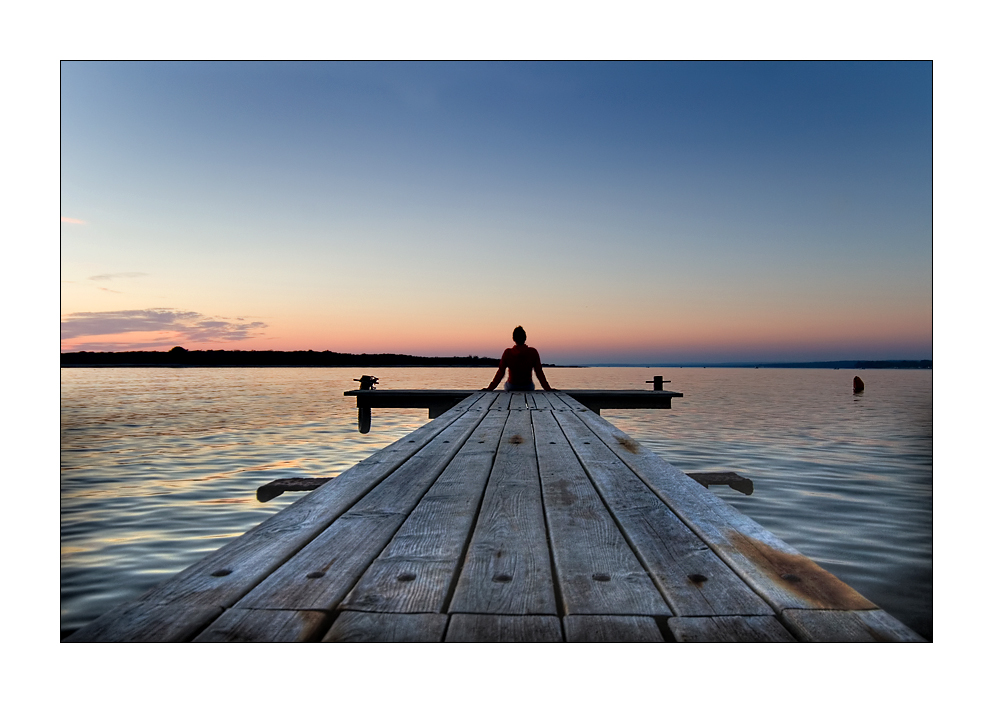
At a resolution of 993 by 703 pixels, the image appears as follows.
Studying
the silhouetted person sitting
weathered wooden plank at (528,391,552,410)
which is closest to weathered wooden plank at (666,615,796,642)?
weathered wooden plank at (528,391,552,410)

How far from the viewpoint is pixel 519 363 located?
1195cm

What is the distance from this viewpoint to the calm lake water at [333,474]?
611 centimetres

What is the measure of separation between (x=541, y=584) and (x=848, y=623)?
89 cm

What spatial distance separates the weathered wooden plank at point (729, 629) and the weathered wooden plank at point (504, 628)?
0.34 m

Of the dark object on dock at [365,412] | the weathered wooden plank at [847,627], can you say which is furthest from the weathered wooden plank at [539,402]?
the weathered wooden plank at [847,627]

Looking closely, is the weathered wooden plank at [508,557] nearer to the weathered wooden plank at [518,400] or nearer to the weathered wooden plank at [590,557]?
the weathered wooden plank at [590,557]

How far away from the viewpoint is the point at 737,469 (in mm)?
11852

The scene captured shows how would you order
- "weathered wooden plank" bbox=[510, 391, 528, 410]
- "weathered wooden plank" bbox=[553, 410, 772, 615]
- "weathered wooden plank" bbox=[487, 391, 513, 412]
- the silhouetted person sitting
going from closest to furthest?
"weathered wooden plank" bbox=[553, 410, 772, 615], "weathered wooden plank" bbox=[487, 391, 513, 412], "weathered wooden plank" bbox=[510, 391, 528, 410], the silhouetted person sitting

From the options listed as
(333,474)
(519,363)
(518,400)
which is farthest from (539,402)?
(333,474)

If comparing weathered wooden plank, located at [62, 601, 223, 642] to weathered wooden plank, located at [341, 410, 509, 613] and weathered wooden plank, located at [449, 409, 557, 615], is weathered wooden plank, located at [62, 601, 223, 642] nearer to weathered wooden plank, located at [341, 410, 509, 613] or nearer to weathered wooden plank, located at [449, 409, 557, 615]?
weathered wooden plank, located at [341, 410, 509, 613]

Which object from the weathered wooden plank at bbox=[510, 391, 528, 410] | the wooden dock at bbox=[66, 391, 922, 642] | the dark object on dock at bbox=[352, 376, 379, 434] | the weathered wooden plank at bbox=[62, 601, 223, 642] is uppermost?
the wooden dock at bbox=[66, 391, 922, 642]

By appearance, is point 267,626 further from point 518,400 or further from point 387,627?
point 518,400

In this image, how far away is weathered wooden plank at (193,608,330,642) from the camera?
5.24 feet
